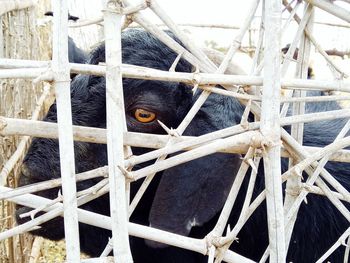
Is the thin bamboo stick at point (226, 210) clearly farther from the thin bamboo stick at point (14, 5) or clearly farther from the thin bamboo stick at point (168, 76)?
the thin bamboo stick at point (14, 5)

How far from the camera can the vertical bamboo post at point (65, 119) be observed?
129 centimetres

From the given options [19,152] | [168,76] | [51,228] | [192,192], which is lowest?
[51,228]

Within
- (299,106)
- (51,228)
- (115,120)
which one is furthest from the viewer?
(51,228)

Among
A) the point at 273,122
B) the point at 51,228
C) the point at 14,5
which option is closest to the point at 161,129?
the point at 51,228

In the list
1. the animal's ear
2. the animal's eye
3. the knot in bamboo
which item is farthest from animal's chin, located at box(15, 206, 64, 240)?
the knot in bamboo

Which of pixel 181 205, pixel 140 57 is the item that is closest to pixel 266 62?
pixel 181 205

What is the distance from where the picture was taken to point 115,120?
1.32 meters

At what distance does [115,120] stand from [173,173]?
1218 millimetres

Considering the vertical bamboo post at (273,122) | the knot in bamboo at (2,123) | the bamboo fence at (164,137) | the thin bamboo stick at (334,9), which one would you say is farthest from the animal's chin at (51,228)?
the thin bamboo stick at (334,9)

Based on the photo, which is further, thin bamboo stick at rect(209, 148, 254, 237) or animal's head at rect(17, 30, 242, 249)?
animal's head at rect(17, 30, 242, 249)

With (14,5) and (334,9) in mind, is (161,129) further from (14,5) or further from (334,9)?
(14,5)

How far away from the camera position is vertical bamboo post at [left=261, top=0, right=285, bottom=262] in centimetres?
134

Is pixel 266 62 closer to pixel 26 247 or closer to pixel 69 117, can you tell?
pixel 69 117

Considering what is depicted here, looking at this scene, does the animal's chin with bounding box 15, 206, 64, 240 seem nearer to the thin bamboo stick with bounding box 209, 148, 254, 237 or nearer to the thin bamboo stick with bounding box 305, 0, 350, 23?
the thin bamboo stick with bounding box 209, 148, 254, 237
